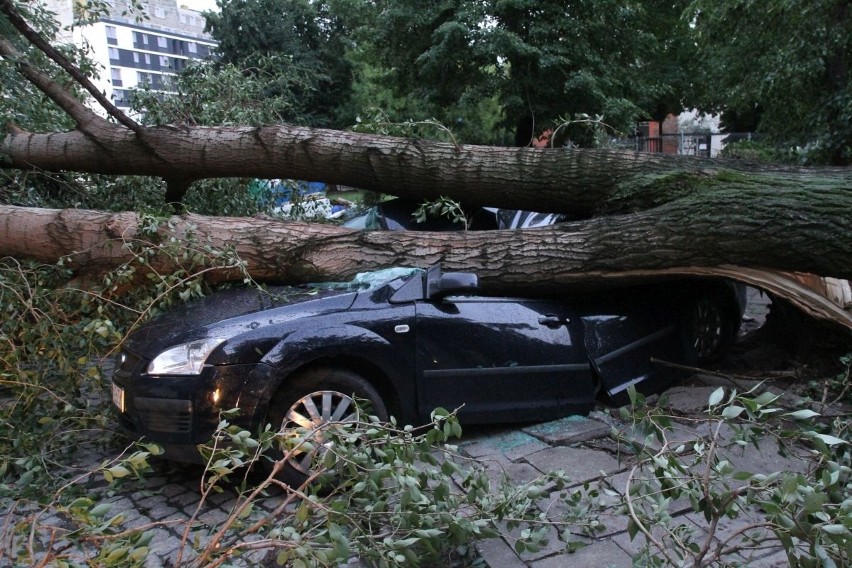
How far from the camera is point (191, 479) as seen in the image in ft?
13.9

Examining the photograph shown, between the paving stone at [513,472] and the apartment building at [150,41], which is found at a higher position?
the apartment building at [150,41]

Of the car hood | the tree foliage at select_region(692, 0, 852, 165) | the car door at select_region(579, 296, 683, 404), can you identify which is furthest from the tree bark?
the tree foliage at select_region(692, 0, 852, 165)

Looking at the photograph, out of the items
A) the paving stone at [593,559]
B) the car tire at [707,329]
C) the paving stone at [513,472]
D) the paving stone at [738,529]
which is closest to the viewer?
the paving stone at [738,529]

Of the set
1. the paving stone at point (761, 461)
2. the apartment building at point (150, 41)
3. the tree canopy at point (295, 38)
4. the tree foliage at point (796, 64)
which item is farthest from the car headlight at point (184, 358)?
the apartment building at point (150, 41)

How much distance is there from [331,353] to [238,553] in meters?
1.66

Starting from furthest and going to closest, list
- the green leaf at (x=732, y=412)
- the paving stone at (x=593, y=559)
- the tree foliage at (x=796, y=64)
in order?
the tree foliage at (x=796, y=64), the paving stone at (x=593, y=559), the green leaf at (x=732, y=412)

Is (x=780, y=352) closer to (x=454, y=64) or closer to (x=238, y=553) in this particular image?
(x=238, y=553)

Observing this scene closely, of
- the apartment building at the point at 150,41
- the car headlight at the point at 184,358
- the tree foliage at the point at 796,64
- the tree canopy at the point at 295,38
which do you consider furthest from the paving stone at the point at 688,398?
the apartment building at the point at 150,41

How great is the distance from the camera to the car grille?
3701mm

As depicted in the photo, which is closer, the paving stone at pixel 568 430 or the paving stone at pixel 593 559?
the paving stone at pixel 593 559

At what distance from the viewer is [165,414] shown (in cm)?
374

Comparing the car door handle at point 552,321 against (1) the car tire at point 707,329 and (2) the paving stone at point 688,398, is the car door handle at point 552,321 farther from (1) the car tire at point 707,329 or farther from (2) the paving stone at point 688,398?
(1) the car tire at point 707,329

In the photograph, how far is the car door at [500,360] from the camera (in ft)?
14.1

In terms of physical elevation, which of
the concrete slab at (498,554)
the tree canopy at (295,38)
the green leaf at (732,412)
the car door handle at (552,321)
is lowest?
the concrete slab at (498,554)
